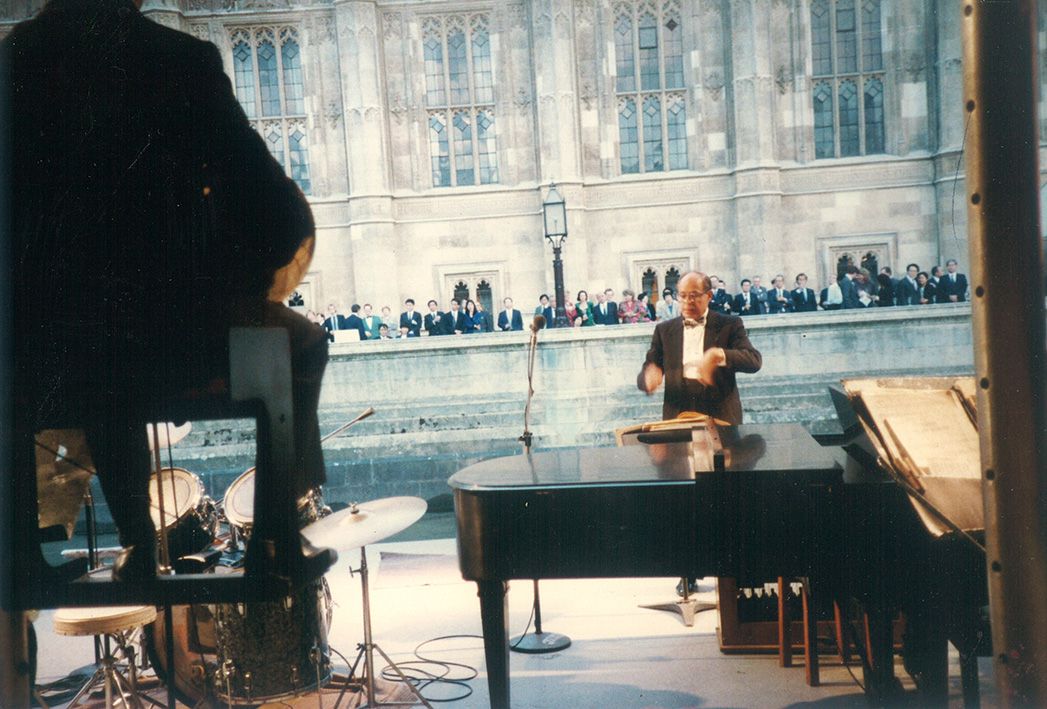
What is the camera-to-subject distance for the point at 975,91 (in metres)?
1.28

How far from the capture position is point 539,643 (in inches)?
153

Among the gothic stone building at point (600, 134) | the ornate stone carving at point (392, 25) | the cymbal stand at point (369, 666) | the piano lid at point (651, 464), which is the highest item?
the ornate stone carving at point (392, 25)

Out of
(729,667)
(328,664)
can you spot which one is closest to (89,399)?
(328,664)

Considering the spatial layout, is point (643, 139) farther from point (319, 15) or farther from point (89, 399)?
point (89, 399)

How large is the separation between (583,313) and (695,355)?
8140 mm

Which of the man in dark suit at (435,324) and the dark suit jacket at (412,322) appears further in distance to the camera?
the dark suit jacket at (412,322)

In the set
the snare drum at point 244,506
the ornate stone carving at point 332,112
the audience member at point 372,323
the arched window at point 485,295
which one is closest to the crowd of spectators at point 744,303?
the audience member at point 372,323

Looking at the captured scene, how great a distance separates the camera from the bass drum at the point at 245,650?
3.25m

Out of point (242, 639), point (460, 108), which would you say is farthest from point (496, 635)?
point (460, 108)

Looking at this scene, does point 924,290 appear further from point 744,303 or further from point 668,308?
point 668,308

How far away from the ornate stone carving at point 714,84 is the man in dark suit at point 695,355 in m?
12.4

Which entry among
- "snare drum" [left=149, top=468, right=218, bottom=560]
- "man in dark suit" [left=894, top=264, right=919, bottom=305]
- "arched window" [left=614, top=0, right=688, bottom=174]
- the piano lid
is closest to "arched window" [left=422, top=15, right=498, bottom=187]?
"arched window" [left=614, top=0, right=688, bottom=174]

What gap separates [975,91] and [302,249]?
1.11 m

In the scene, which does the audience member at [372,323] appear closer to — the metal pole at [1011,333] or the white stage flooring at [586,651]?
the white stage flooring at [586,651]
